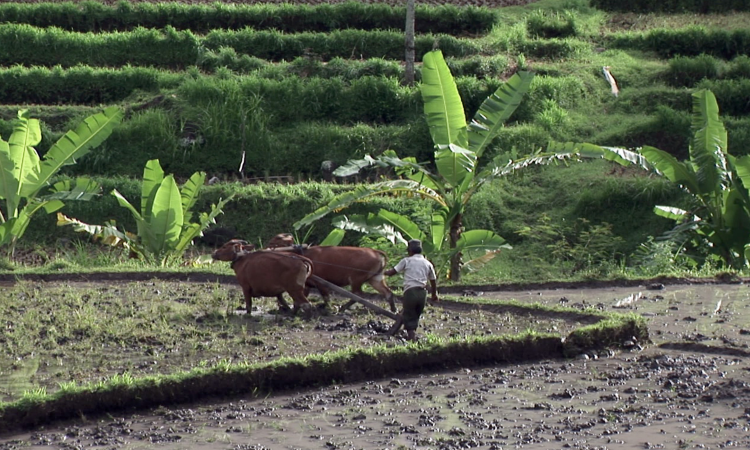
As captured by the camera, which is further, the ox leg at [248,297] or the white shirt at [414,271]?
the ox leg at [248,297]

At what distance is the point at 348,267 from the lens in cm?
1095

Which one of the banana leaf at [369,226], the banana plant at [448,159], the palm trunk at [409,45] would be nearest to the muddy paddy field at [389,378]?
the banana leaf at [369,226]

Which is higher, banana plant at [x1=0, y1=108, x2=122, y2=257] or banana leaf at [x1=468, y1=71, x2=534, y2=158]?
banana leaf at [x1=468, y1=71, x2=534, y2=158]

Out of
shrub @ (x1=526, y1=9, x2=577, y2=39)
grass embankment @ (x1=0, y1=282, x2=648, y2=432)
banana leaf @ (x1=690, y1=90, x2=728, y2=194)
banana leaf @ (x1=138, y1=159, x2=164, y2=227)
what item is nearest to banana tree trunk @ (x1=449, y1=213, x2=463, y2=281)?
grass embankment @ (x1=0, y1=282, x2=648, y2=432)

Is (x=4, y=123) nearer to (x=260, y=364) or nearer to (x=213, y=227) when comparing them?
(x=213, y=227)

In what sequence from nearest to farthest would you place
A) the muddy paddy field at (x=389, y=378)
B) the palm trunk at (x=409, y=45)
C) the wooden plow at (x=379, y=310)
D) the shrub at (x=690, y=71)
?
1. the muddy paddy field at (x=389, y=378)
2. the wooden plow at (x=379, y=310)
3. the palm trunk at (x=409, y=45)
4. the shrub at (x=690, y=71)

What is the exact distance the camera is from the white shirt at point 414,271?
9.52 metres

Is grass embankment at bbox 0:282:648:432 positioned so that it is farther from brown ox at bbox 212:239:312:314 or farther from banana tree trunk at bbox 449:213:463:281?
banana tree trunk at bbox 449:213:463:281

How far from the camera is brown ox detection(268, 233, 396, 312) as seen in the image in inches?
429

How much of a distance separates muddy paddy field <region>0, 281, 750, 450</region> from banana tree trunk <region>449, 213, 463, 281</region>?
1.78 metres

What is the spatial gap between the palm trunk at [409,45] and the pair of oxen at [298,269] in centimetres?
1011

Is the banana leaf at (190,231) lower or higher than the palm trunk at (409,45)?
lower

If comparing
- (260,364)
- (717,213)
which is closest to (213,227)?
(717,213)

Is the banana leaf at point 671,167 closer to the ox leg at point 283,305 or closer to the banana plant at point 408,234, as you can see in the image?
the banana plant at point 408,234
